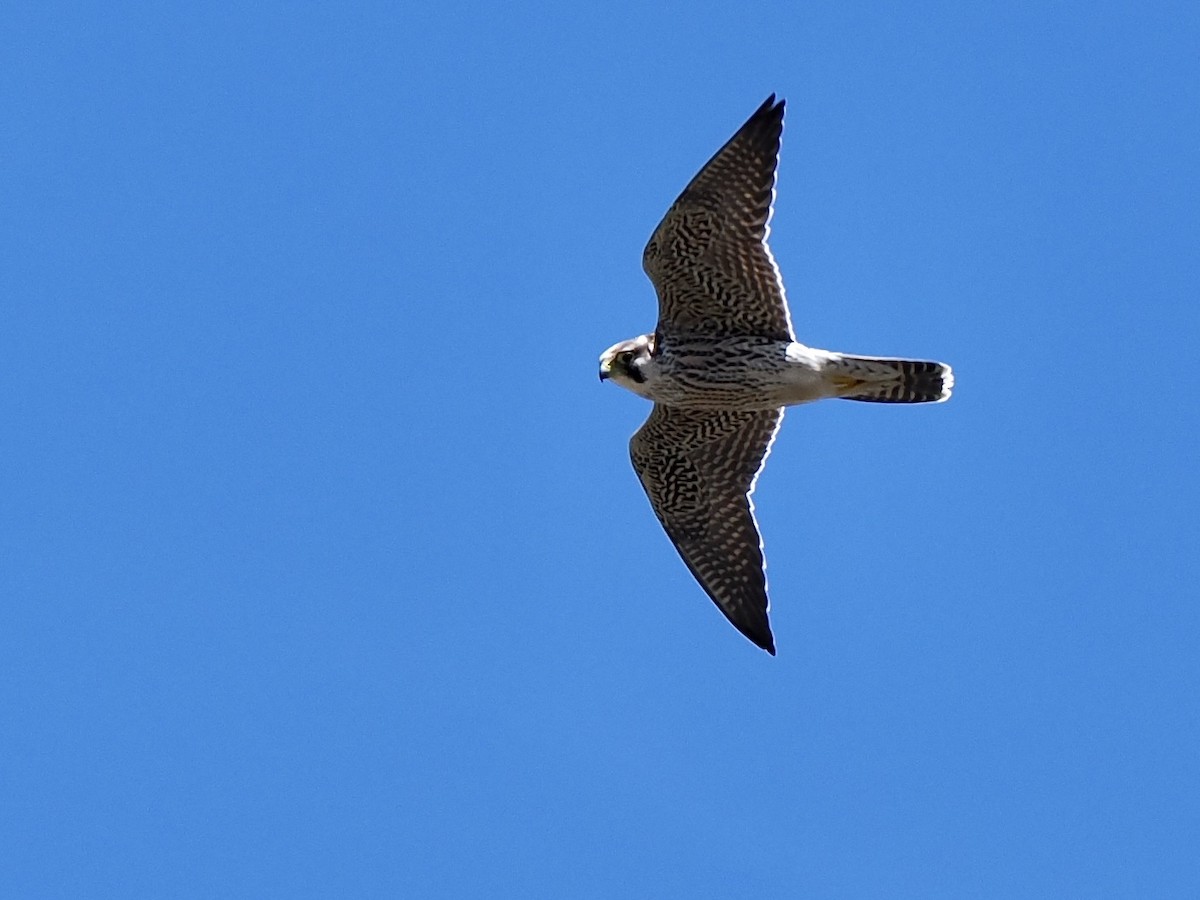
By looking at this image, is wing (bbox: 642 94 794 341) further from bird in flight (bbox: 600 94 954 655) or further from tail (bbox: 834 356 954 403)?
tail (bbox: 834 356 954 403)

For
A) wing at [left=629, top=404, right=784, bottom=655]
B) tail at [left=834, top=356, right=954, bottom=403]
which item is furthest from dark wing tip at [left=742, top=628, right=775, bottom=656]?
tail at [left=834, top=356, right=954, bottom=403]

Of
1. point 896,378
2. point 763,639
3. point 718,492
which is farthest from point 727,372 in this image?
point 763,639

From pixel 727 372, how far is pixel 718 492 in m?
1.31

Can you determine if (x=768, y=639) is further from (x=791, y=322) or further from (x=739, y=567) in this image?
(x=791, y=322)

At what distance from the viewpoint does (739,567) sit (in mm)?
14172

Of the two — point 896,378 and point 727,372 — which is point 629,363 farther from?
point 896,378

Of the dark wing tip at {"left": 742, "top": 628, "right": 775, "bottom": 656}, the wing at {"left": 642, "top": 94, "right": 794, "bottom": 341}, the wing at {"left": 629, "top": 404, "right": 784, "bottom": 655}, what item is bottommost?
the dark wing tip at {"left": 742, "top": 628, "right": 775, "bottom": 656}

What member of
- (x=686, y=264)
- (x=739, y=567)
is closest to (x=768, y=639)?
(x=739, y=567)

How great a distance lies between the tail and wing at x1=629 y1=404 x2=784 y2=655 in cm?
103

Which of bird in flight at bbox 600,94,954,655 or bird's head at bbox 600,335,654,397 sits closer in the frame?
bird in flight at bbox 600,94,954,655

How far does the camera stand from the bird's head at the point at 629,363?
13.3 meters

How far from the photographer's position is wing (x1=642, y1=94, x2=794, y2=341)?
12.7 m

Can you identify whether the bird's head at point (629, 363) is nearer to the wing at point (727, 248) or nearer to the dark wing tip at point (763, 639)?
the wing at point (727, 248)

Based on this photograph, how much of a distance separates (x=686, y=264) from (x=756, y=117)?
1059 millimetres
